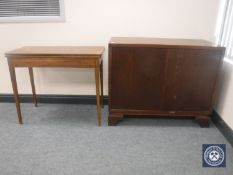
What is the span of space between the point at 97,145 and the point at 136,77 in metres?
0.69

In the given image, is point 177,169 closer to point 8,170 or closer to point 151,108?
point 151,108

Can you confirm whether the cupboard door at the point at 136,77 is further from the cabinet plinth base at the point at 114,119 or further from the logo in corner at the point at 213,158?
the logo in corner at the point at 213,158

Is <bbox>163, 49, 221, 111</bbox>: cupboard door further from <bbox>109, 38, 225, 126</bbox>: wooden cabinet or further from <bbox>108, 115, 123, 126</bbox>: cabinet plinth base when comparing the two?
<bbox>108, 115, 123, 126</bbox>: cabinet plinth base

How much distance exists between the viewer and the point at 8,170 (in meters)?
1.38

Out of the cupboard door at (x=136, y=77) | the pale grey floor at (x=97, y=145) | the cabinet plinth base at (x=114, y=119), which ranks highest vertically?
the cupboard door at (x=136, y=77)

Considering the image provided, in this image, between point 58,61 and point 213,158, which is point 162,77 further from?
point 58,61

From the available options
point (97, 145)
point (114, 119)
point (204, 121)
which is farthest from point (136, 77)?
point (204, 121)

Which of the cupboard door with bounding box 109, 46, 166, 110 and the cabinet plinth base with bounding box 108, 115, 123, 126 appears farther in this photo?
the cabinet plinth base with bounding box 108, 115, 123, 126

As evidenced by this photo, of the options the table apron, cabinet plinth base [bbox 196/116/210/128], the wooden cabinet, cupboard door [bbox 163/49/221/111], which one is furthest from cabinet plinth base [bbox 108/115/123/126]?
cabinet plinth base [bbox 196/116/210/128]

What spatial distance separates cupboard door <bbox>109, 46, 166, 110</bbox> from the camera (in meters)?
1.69

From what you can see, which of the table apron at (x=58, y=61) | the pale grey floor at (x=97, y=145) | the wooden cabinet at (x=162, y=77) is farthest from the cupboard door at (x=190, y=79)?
the table apron at (x=58, y=61)

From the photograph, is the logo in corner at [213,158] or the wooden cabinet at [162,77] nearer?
the logo in corner at [213,158]

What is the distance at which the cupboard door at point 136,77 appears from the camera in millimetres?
1688

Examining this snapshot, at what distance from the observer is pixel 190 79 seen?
1765mm
